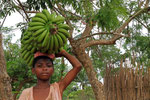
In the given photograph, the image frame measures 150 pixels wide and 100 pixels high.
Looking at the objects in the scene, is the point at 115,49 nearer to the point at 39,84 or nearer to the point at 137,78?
the point at 137,78

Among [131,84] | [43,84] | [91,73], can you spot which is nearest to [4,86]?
[43,84]

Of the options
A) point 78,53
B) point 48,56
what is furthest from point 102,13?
point 78,53

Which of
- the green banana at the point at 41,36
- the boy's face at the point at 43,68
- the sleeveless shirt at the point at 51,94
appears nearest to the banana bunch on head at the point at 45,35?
the green banana at the point at 41,36

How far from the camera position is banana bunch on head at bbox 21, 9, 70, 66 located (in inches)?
94.3

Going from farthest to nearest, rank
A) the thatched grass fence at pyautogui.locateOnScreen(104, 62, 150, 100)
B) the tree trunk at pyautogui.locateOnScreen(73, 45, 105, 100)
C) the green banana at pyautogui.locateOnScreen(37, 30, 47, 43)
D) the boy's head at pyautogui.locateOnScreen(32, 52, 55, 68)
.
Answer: the tree trunk at pyautogui.locateOnScreen(73, 45, 105, 100) → the thatched grass fence at pyautogui.locateOnScreen(104, 62, 150, 100) → the boy's head at pyautogui.locateOnScreen(32, 52, 55, 68) → the green banana at pyautogui.locateOnScreen(37, 30, 47, 43)

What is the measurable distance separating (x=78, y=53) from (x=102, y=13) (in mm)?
3013

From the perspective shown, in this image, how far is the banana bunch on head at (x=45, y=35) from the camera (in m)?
2.39

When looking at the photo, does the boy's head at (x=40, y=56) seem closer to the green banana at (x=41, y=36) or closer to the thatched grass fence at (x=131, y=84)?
the green banana at (x=41, y=36)

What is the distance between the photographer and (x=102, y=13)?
186 inches

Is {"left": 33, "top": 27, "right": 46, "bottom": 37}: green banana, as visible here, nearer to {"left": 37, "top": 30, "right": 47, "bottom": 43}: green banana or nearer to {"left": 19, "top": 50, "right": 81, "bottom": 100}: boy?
{"left": 37, "top": 30, "right": 47, "bottom": 43}: green banana

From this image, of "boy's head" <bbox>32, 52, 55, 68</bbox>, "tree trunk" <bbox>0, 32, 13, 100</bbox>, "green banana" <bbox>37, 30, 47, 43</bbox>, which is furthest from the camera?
"tree trunk" <bbox>0, 32, 13, 100</bbox>

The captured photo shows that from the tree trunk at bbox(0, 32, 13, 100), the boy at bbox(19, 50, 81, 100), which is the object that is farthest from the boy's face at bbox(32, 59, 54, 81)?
the tree trunk at bbox(0, 32, 13, 100)

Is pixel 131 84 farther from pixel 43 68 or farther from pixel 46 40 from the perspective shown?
pixel 46 40

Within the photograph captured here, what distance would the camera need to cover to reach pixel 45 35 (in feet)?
7.84
